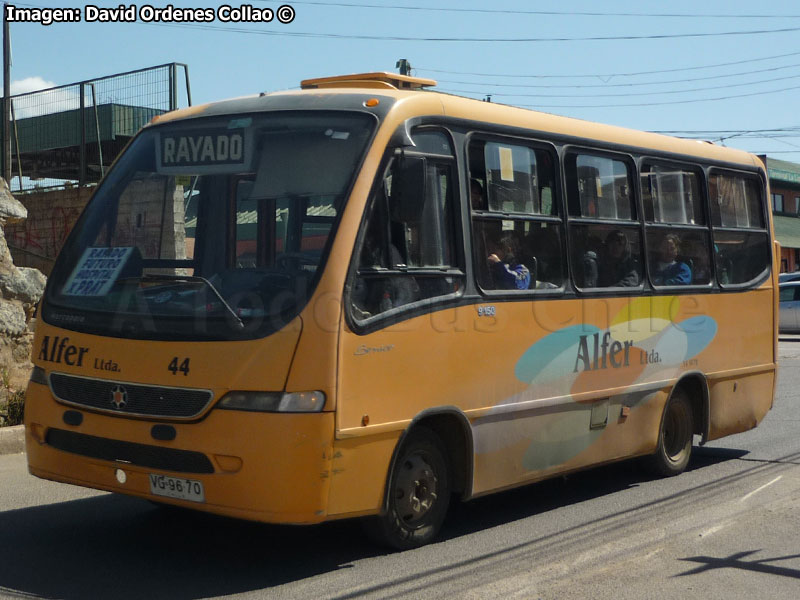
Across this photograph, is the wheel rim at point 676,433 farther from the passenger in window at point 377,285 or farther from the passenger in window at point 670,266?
the passenger in window at point 377,285

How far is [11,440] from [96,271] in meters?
3.82

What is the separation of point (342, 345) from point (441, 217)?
53.2 inches

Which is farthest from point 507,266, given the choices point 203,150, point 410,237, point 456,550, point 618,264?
point 203,150

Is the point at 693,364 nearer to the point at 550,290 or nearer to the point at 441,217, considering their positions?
the point at 550,290

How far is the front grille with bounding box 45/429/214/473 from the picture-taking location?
577 centimetres

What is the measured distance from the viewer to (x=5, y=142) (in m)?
20.4

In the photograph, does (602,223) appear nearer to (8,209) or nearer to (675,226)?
(675,226)

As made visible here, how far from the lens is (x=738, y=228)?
408 inches

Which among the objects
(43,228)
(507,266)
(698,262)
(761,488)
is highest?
(43,228)

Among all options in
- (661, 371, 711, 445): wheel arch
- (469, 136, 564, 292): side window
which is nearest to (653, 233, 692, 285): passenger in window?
(661, 371, 711, 445): wheel arch

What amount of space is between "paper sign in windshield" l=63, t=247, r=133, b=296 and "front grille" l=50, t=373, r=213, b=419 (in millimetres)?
538

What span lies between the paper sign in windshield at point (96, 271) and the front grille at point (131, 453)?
0.85 m

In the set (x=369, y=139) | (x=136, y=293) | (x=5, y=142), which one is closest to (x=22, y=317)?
(x=136, y=293)

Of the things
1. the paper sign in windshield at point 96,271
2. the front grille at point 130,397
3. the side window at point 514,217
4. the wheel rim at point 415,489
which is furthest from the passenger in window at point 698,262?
the front grille at point 130,397
